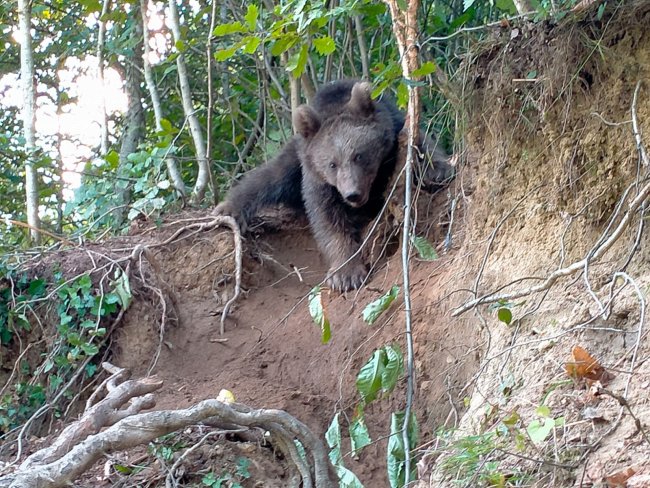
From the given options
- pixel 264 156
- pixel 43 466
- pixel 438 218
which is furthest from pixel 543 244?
pixel 264 156

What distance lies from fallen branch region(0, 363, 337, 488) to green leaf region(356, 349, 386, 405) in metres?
0.79

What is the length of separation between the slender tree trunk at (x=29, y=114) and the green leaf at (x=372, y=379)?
400cm

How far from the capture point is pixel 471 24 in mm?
8188

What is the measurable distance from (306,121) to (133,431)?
3.63 meters

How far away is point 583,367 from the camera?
11.2 ft

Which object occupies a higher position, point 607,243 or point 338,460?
point 607,243

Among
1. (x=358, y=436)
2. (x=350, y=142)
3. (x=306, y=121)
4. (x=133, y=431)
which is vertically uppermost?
(x=306, y=121)

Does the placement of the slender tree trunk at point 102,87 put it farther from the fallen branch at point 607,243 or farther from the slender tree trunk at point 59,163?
the fallen branch at point 607,243

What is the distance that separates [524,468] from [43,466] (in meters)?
2.12

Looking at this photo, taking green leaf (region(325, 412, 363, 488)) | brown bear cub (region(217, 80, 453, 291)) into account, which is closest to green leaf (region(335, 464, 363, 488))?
green leaf (region(325, 412, 363, 488))

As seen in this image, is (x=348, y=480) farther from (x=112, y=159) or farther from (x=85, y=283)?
(x=112, y=159)

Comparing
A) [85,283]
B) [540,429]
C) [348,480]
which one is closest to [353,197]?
[85,283]

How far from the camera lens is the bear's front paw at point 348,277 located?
20.8 ft

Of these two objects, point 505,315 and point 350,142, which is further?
point 350,142
